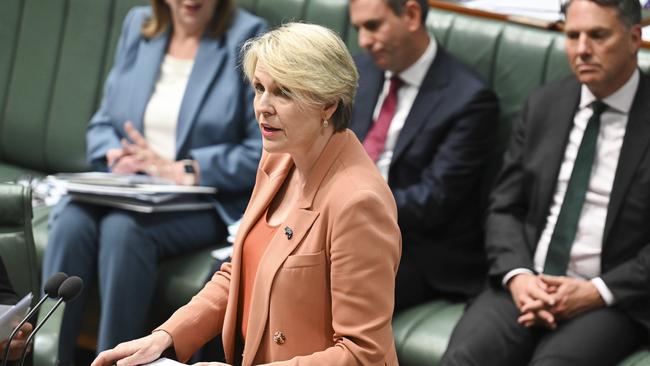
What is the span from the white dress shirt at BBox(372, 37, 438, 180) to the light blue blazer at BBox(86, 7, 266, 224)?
1.46 ft

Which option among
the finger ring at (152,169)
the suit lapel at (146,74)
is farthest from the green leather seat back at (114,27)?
the finger ring at (152,169)

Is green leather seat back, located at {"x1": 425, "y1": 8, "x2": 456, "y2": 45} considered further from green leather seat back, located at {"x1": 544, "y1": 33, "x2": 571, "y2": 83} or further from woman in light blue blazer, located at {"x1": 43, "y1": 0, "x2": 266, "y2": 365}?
woman in light blue blazer, located at {"x1": 43, "y1": 0, "x2": 266, "y2": 365}

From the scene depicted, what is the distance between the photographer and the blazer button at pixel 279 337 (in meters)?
2.33

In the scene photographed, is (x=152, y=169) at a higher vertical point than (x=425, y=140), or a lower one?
lower

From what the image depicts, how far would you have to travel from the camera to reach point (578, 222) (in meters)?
3.29

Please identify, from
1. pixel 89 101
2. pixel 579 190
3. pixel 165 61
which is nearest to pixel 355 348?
pixel 579 190

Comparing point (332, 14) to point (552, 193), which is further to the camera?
point (332, 14)

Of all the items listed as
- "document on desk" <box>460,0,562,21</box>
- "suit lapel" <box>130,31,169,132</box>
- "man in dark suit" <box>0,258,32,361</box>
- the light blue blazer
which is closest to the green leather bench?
"document on desk" <box>460,0,562,21</box>

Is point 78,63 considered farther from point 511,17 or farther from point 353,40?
point 511,17

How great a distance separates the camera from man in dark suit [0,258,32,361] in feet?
7.96

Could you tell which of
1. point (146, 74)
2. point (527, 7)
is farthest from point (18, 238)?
point (527, 7)

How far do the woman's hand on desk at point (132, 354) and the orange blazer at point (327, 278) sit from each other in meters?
0.06

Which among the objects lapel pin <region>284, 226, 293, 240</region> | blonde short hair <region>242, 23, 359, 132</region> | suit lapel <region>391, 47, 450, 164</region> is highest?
blonde short hair <region>242, 23, 359, 132</region>

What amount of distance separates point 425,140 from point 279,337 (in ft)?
4.53
